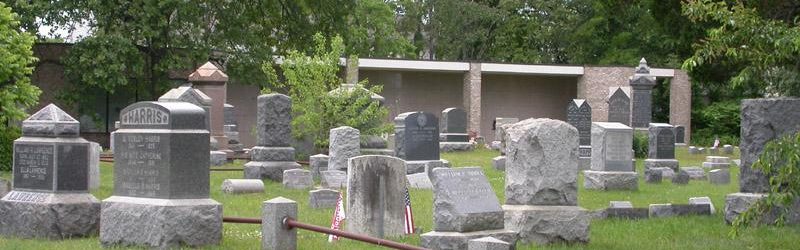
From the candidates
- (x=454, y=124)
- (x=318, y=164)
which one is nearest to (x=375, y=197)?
(x=318, y=164)

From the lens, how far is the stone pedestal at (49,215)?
1229 centimetres

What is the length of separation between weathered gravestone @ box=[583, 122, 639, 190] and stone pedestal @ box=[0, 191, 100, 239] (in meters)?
11.3

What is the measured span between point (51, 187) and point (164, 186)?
1.72 m

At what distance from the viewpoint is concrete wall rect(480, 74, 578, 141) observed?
52041mm

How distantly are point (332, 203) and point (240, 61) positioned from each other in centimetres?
2265

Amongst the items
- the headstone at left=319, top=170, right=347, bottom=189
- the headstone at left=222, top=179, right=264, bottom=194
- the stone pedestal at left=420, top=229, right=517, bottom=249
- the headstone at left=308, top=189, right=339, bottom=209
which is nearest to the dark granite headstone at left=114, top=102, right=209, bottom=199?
the stone pedestal at left=420, top=229, right=517, bottom=249

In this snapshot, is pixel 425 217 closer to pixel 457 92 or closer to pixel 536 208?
pixel 536 208

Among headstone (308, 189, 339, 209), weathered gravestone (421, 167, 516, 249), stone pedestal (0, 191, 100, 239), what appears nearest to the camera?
weathered gravestone (421, 167, 516, 249)

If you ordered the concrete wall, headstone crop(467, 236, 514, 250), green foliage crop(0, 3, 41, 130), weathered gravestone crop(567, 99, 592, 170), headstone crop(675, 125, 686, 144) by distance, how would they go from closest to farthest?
headstone crop(467, 236, 514, 250), green foliage crop(0, 3, 41, 130), weathered gravestone crop(567, 99, 592, 170), headstone crop(675, 125, 686, 144), the concrete wall

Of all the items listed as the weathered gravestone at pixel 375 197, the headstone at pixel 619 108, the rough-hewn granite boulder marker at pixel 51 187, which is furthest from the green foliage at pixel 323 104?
the rough-hewn granite boulder marker at pixel 51 187

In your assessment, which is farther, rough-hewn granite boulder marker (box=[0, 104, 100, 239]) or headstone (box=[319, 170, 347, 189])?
headstone (box=[319, 170, 347, 189])

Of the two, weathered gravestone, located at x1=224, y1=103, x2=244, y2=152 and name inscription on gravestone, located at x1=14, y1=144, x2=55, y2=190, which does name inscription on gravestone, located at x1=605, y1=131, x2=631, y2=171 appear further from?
weathered gravestone, located at x1=224, y1=103, x2=244, y2=152

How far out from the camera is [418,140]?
25.0 meters

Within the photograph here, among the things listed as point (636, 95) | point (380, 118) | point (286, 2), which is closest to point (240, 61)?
point (286, 2)
